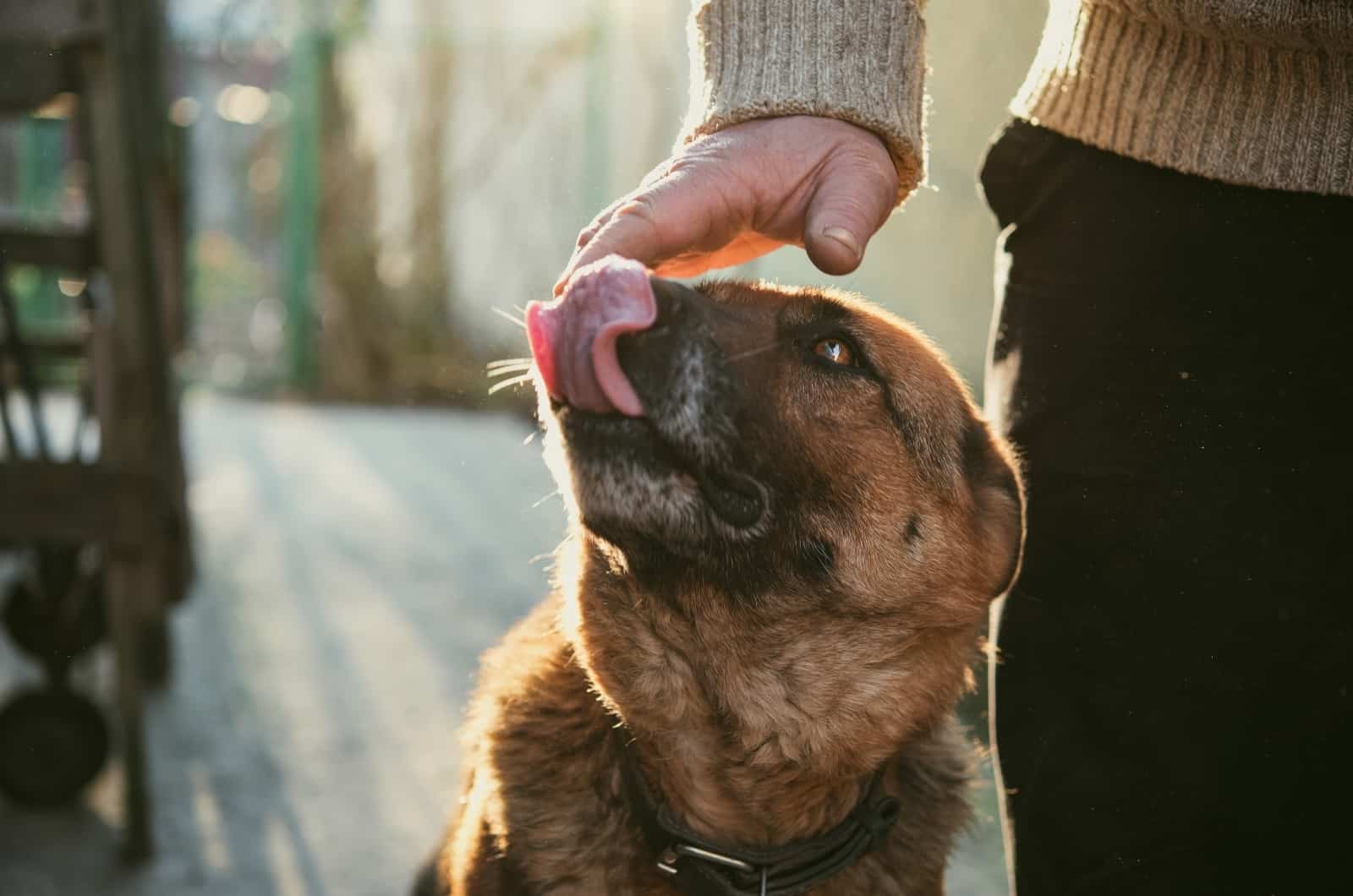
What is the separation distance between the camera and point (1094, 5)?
74.1 inches

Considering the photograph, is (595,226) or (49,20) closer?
(595,226)

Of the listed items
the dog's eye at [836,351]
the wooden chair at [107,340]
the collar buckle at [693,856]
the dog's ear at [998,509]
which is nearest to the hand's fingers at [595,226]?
the dog's eye at [836,351]

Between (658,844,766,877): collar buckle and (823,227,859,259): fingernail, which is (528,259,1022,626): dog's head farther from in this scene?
(658,844,766,877): collar buckle

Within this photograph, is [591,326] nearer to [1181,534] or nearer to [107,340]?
[1181,534]

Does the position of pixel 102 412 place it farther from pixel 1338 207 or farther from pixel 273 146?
pixel 273 146

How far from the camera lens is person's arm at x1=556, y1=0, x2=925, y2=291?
1.72m

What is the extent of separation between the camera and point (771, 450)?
192 centimetres

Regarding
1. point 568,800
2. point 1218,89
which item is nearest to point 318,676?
point 568,800

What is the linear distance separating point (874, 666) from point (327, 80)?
11.0m

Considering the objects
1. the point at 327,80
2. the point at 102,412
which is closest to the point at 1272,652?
the point at 102,412

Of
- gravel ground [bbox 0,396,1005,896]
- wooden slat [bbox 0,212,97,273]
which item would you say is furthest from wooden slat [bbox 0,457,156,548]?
gravel ground [bbox 0,396,1005,896]

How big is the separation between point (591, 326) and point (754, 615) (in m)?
0.60

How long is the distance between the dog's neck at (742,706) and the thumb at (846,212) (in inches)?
22.9

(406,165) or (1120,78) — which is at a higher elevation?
(1120,78)
